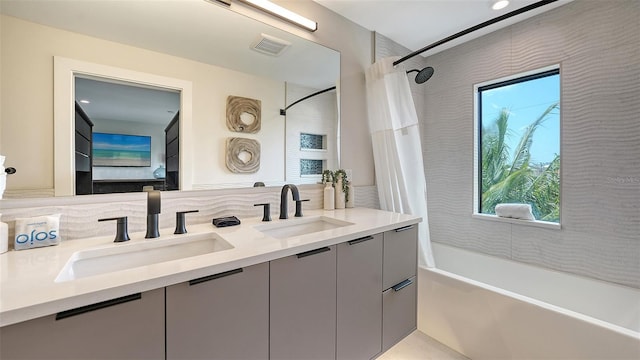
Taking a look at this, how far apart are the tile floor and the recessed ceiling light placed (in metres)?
2.43

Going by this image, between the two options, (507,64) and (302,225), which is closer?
(302,225)

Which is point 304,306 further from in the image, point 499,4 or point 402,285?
point 499,4

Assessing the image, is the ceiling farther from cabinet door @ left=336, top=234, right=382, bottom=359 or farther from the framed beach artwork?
cabinet door @ left=336, top=234, right=382, bottom=359

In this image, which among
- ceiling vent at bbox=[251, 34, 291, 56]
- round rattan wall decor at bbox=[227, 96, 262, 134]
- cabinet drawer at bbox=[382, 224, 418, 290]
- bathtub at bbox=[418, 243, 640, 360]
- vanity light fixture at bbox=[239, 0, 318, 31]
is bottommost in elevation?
bathtub at bbox=[418, 243, 640, 360]

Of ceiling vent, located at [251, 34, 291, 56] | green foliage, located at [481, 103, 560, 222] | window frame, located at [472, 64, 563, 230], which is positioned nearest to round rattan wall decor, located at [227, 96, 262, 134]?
ceiling vent, located at [251, 34, 291, 56]

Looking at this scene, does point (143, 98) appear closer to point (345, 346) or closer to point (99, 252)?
point (99, 252)

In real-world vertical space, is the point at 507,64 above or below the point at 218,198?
above

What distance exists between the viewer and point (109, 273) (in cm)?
68

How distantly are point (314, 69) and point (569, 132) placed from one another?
1890 millimetres

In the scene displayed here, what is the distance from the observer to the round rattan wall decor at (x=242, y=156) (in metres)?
1.41

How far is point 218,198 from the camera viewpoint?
1.35 meters

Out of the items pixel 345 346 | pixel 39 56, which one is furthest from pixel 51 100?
pixel 345 346

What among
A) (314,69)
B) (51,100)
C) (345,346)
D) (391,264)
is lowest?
(345,346)

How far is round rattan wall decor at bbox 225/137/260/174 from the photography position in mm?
1410
